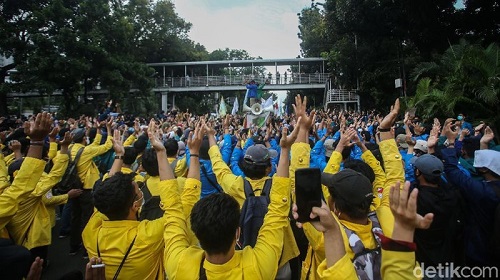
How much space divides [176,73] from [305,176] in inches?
1439

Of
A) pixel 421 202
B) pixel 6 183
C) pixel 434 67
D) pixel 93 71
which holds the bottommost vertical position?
pixel 421 202

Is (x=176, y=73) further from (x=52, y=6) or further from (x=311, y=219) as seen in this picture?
(x=311, y=219)

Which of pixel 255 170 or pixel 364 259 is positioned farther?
pixel 255 170

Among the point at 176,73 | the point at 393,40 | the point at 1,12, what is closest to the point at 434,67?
the point at 393,40

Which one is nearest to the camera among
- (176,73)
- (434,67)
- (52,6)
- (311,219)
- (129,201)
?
(311,219)

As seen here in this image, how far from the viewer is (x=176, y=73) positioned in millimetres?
36344

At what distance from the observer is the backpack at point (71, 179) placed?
15.7ft

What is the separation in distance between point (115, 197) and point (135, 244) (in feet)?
1.10

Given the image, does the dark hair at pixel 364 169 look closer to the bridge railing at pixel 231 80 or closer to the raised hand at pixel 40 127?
the raised hand at pixel 40 127

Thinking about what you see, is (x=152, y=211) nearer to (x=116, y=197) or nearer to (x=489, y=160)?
(x=116, y=197)

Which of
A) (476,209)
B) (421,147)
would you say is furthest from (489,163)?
(421,147)

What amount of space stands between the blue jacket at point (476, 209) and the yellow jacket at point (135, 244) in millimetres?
2305

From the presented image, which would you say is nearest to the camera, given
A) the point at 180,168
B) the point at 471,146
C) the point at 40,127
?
the point at 40,127

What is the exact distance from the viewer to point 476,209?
2.82 m
